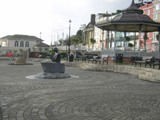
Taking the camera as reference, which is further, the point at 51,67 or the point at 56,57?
the point at 56,57

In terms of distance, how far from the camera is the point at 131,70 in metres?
22.9

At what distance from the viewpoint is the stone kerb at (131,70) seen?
1773cm

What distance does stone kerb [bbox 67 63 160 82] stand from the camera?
17.7m

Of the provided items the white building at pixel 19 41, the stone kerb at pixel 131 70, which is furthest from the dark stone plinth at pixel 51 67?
the white building at pixel 19 41

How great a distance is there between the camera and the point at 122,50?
3212 centimetres

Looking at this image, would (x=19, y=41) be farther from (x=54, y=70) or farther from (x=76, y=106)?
(x=76, y=106)

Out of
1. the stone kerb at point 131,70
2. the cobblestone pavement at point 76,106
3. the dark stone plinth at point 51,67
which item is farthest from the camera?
the dark stone plinth at point 51,67

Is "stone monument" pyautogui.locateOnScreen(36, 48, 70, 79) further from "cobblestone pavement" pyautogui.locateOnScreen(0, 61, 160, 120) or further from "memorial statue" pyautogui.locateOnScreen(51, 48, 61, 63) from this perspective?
"cobblestone pavement" pyautogui.locateOnScreen(0, 61, 160, 120)

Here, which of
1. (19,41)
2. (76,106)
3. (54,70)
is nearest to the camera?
(76,106)

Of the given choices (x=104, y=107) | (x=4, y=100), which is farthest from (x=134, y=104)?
(x=4, y=100)

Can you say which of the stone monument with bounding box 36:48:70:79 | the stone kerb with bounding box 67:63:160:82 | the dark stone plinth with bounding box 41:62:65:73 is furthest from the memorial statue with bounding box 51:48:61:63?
the stone kerb with bounding box 67:63:160:82

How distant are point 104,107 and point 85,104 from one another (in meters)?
0.67

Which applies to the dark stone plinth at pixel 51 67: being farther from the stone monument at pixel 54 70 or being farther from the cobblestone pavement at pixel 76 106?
the cobblestone pavement at pixel 76 106

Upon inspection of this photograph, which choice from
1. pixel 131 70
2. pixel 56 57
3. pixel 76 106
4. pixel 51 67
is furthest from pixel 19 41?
pixel 76 106
